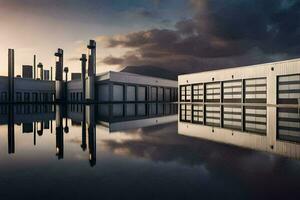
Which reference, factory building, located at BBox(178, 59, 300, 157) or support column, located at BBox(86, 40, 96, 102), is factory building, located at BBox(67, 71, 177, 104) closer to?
support column, located at BBox(86, 40, 96, 102)

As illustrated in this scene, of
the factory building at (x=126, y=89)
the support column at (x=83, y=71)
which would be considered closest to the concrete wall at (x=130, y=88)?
the factory building at (x=126, y=89)

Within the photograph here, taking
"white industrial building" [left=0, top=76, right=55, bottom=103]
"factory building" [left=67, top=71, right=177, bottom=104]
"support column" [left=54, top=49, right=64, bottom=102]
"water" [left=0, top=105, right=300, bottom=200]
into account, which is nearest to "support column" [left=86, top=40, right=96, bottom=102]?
"factory building" [left=67, top=71, right=177, bottom=104]

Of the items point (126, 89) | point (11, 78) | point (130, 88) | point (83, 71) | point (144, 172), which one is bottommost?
point (144, 172)

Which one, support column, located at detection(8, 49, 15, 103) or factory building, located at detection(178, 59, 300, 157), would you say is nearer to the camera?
factory building, located at detection(178, 59, 300, 157)

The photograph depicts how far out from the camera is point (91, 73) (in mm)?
74562

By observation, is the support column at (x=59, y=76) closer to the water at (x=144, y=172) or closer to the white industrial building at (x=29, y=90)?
the white industrial building at (x=29, y=90)

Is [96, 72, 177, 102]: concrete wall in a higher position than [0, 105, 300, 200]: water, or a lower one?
higher

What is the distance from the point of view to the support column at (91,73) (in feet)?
232

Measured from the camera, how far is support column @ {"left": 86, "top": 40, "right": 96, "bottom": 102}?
70.6 metres

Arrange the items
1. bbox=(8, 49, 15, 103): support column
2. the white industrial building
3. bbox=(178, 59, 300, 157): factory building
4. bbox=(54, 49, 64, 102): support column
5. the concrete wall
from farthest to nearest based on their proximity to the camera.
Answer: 1. bbox=(54, 49, 64, 102): support column
2. bbox=(8, 49, 15, 103): support column
3. the white industrial building
4. the concrete wall
5. bbox=(178, 59, 300, 157): factory building

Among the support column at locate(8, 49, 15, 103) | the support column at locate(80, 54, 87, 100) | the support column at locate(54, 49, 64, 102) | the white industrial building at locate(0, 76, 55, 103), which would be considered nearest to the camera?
the white industrial building at locate(0, 76, 55, 103)

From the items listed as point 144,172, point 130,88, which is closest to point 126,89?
point 130,88

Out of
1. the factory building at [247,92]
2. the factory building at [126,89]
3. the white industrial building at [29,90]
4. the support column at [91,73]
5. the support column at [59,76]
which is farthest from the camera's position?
the support column at [59,76]

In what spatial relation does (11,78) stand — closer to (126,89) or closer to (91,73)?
(91,73)
